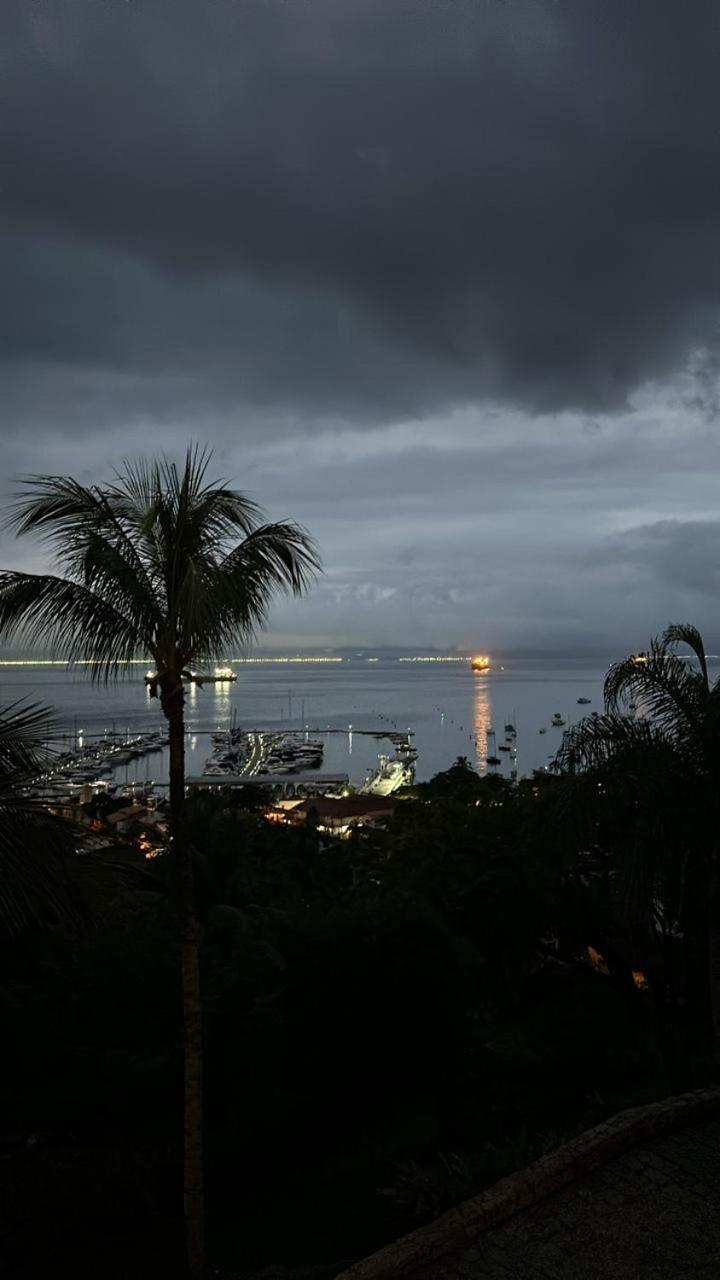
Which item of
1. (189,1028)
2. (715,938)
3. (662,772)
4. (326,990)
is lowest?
(326,990)

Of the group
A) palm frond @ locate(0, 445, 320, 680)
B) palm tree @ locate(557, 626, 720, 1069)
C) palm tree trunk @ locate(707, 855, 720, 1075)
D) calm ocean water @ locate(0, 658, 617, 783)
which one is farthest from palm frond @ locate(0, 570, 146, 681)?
calm ocean water @ locate(0, 658, 617, 783)

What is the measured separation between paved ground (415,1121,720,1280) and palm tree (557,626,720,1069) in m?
2.49

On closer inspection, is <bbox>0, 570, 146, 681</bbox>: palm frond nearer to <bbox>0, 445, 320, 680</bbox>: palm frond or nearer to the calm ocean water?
<bbox>0, 445, 320, 680</bbox>: palm frond

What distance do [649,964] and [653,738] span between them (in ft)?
11.4

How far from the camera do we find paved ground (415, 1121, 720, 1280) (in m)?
4.30

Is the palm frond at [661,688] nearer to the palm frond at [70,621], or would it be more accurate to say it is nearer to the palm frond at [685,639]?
the palm frond at [685,639]

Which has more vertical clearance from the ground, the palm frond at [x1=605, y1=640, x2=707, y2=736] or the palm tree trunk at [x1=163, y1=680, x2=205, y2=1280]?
the palm frond at [x1=605, y1=640, x2=707, y2=736]

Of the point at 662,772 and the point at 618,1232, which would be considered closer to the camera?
the point at 618,1232

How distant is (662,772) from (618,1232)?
12.2 feet

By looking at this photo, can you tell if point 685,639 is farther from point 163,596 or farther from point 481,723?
point 481,723

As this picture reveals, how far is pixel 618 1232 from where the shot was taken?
4602mm

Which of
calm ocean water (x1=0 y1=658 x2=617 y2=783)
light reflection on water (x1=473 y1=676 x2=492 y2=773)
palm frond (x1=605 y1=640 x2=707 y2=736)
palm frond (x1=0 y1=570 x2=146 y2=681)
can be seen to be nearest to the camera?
palm frond (x1=0 y1=570 x2=146 y2=681)

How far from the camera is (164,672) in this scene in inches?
245

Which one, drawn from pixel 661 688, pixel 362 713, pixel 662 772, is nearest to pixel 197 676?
pixel 662 772
